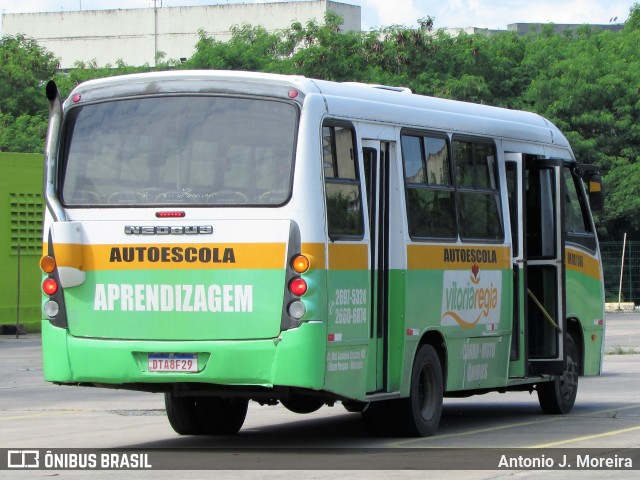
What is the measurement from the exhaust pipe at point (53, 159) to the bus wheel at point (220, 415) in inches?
95.7

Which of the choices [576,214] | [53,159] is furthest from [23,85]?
[53,159]

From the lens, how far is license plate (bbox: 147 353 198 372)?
1159 centimetres

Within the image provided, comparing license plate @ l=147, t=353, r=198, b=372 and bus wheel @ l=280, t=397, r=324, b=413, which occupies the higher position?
license plate @ l=147, t=353, r=198, b=372

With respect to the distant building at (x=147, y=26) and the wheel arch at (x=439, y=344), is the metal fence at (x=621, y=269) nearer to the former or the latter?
the wheel arch at (x=439, y=344)

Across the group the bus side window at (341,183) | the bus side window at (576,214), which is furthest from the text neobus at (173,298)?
the bus side window at (576,214)

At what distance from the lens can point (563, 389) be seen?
15.9 metres

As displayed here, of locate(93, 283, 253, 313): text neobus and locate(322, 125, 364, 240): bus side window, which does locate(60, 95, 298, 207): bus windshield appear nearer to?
locate(322, 125, 364, 240): bus side window

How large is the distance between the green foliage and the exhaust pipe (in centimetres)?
3697

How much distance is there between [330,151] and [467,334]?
3.00 metres

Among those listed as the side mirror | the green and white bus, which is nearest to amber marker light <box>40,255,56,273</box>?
the green and white bus

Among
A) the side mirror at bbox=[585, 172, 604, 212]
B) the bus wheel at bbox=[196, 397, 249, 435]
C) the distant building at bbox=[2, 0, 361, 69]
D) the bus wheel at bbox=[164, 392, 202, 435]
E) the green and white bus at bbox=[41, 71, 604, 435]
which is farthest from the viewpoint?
the distant building at bbox=[2, 0, 361, 69]

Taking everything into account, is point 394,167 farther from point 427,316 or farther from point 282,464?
point 282,464

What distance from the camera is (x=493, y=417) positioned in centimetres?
1565

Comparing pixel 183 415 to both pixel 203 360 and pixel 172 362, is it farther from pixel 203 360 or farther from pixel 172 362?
pixel 203 360
